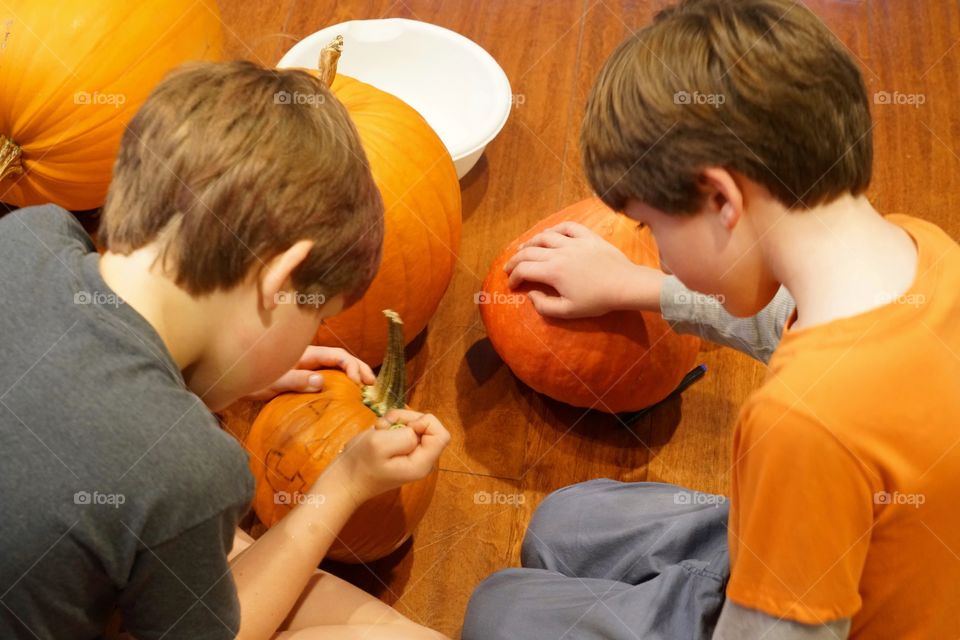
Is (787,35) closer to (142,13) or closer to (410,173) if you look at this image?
(410,173)

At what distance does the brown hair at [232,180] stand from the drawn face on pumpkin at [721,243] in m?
0.26

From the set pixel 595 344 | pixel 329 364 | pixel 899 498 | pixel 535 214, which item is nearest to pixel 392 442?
pixel 329 364

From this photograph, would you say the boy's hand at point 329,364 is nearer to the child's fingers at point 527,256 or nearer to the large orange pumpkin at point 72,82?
the child's fingers at point 527,256

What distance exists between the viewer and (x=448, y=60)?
1.60 m

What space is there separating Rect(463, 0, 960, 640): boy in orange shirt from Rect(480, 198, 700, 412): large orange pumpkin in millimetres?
382

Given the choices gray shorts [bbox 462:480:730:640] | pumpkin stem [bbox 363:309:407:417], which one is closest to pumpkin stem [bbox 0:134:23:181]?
pumpkin stem [bbox 363:309:407:417]

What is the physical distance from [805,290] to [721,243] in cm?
8

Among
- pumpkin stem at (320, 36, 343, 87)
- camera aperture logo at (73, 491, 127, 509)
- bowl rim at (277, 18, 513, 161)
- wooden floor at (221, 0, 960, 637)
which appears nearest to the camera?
camera aperture logo at (73, 491, 127, 509)

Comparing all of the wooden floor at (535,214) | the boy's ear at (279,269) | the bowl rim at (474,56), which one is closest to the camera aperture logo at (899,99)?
the wooden floor at (535,214)

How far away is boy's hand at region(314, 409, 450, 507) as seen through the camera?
96 centimetres

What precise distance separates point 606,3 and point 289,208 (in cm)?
130

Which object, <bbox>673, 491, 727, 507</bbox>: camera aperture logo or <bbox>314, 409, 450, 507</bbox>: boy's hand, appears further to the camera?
<bbox>673, 491, 727, 507</bbox>: camera aperture logo

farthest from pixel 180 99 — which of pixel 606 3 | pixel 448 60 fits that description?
pixel 606 3

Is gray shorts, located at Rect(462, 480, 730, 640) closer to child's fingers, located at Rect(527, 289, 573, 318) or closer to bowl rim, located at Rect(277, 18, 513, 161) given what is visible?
child's fingers, located at Rect(527, 289, 573, 318)
